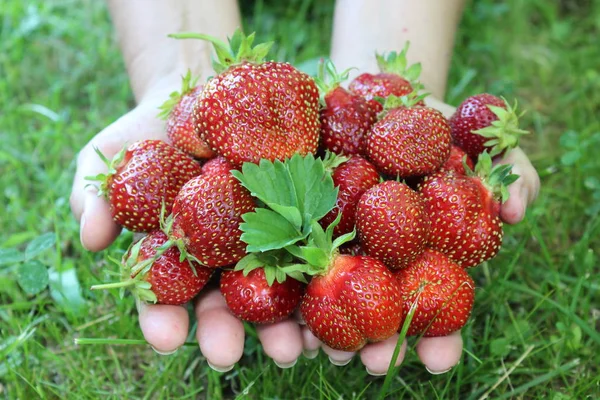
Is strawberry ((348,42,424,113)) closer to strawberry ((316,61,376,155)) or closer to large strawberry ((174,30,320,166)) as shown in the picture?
strawberry ((316,61,376,155))

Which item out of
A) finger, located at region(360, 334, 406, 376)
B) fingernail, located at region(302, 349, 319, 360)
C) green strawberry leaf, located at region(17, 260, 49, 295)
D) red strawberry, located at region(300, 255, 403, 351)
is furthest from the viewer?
green strawberry leaf, located at region(17, 260, 49, 295)

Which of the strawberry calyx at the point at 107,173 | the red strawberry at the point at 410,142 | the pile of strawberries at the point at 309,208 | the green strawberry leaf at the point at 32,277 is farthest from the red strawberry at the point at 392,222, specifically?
the green strawberry leaf at the point at 32,277

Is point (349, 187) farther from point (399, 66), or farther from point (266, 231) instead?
point (399, 66)

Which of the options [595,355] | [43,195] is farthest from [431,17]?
[43,195]

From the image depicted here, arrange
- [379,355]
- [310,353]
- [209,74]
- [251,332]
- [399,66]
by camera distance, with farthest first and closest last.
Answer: [209,74] → [399,66] → [251,332] → [310,353] → [379,355]

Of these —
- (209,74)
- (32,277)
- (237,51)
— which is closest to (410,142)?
(237,51)

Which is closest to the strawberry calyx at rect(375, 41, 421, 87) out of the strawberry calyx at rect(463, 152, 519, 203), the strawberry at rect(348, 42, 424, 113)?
the strawberry at rect(348, 42, 424, 113)
